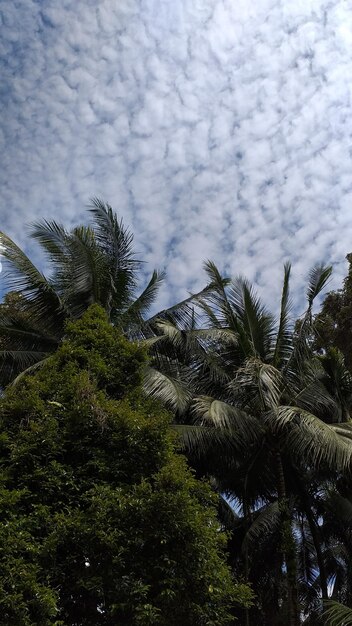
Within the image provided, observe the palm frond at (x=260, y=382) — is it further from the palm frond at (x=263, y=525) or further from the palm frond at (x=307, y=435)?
the palm frond at (x=263, y=525)

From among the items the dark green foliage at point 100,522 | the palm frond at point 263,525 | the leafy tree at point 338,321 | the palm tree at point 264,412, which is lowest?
the dark green foliage at point 100,522

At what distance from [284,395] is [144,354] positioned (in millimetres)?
5959

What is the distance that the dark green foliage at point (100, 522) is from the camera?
5.77 m

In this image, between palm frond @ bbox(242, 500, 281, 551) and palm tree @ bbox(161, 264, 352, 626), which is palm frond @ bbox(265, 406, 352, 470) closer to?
palm tree @ bbox(161, 264, 352, 626)

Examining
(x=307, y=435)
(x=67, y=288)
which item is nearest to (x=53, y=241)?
(x=67, y=288)

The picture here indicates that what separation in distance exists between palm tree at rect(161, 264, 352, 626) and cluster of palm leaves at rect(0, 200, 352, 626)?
26 millimetres

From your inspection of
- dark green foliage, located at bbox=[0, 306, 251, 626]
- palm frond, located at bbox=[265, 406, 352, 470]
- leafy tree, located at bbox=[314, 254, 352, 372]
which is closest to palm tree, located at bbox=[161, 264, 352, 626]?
palm frond, located at bbox=[265, 406, 352, 470]

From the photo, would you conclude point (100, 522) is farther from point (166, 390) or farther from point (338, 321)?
point (338, 321)

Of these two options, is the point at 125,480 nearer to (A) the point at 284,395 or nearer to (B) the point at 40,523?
(B) the point at 40,523

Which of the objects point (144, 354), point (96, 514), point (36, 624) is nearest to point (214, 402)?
point (144, 354)

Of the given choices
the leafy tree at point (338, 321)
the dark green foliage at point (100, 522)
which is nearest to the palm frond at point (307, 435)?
the leafy tree at point (338, 321)

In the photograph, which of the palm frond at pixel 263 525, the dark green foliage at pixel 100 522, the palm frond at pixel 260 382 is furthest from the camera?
the palm frond at pixel 263 525

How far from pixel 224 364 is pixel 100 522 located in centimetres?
827

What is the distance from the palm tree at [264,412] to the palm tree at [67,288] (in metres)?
1.25
